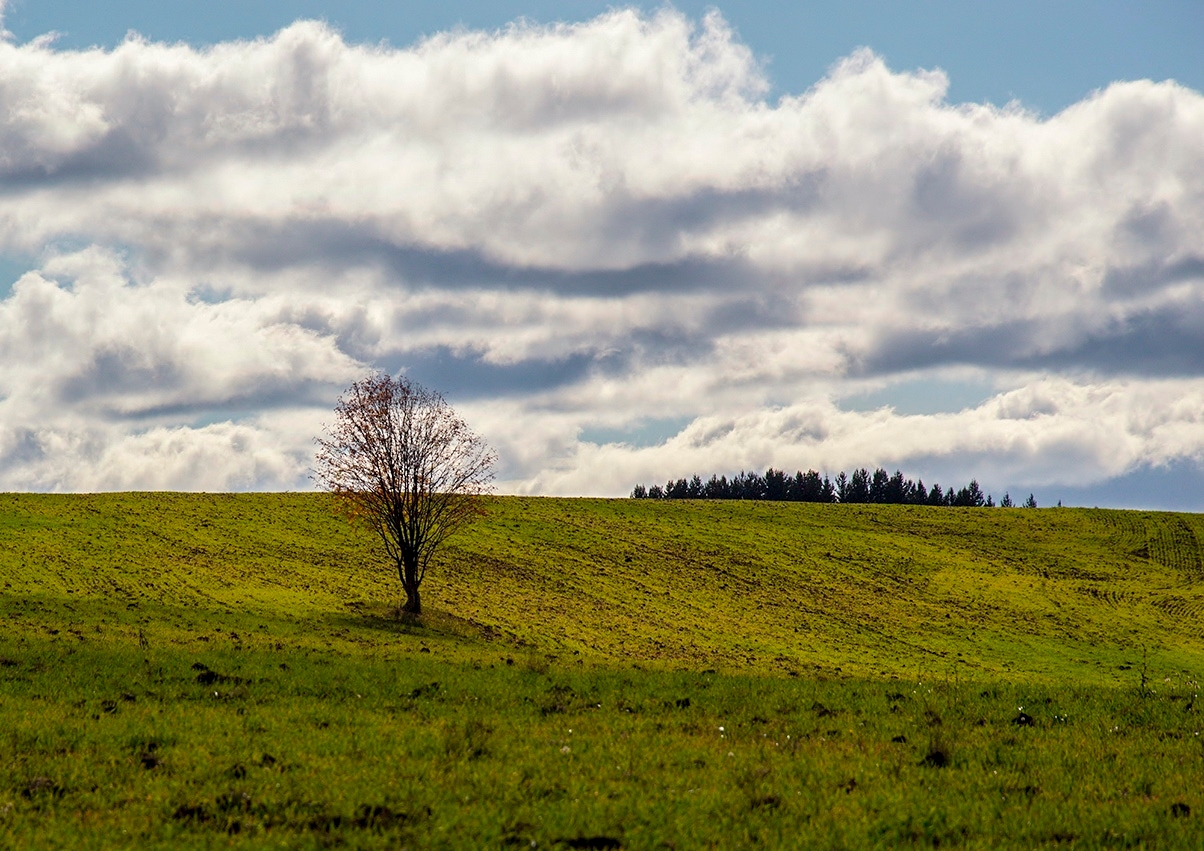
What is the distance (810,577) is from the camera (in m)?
82.6

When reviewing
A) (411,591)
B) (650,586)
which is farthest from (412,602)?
(650,586)

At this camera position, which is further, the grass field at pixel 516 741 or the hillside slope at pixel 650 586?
the hillside slope at pixel 650 586

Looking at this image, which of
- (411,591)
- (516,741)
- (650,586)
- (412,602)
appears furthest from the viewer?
(650,586)

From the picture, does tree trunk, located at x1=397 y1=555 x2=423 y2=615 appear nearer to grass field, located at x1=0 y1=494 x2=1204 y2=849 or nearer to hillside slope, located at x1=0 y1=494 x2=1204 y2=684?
hillside slope, located at x1=0 y1=494 x2=1204 y2=684

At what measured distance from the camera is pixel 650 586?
74.2 m

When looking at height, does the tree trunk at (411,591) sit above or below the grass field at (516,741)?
below

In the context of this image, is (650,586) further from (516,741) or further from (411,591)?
(516,741)

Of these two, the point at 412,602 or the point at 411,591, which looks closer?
the point at 412,602

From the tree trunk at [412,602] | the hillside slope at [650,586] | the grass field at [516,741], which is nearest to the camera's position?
the grass field at [516,741]

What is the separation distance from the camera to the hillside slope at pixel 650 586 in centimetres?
4841

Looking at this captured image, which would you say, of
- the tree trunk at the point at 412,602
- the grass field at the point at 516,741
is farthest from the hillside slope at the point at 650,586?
the tree trunk at the point at 412,602

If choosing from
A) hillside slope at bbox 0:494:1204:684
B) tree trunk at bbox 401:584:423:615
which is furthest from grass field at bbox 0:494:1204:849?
tree trunk at bbox 401:584:423:615

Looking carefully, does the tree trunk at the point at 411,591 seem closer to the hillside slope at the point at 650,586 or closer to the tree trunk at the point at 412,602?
the tree trunk at the point at 412,602

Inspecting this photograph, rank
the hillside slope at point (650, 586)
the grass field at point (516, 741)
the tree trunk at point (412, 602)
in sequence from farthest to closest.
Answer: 1. the tree trunk at point (412, 602)
2. the hillside slope at point (650, 586)
3. the grass field at point (516, 741)
